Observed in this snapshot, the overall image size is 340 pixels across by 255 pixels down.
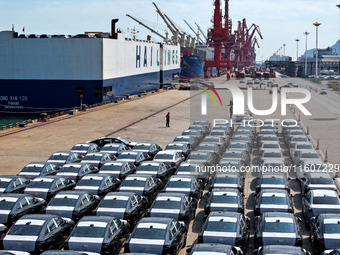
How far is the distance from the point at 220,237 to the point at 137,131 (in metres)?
29.1

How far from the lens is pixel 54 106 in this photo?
7050 cm

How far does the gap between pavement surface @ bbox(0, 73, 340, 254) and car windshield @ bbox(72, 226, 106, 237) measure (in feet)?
9.15

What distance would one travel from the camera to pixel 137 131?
1729 inches

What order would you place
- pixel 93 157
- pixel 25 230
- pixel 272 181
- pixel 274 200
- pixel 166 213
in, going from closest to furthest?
pixel 25 230 < pixel 166 213 < pixel 274 200 < pixel 272 181 < pixel 93 157

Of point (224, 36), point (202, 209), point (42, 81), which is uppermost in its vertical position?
point (224, 36)

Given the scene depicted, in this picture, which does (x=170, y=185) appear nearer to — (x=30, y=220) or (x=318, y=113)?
(x=30, y=220)

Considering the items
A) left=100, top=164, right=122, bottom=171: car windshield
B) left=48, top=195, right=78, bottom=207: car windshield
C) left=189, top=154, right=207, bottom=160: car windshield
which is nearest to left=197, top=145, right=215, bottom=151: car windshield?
left=189, top=154, right=207, bottom=160: car windshield

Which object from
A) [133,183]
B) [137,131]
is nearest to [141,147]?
[133,183]

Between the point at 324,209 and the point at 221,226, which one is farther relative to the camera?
the point at 324,209

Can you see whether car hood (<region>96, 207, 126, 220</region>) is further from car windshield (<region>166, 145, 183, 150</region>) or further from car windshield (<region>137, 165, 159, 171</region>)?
car windshield (<region>166, 145, 183, 150</region>)

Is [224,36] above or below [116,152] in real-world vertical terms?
above

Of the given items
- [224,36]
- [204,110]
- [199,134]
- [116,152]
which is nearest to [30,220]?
[116,152]

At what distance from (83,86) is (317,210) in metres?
55.8

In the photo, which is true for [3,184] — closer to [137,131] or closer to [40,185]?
[40,185]
